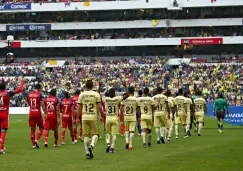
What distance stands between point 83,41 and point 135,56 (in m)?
6.82

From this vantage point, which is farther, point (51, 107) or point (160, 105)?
point (160, 105)

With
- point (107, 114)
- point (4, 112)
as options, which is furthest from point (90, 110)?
point (4, 112)

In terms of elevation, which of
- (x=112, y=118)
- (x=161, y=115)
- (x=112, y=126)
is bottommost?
(x=161, y=115)

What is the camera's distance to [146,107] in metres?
27.9

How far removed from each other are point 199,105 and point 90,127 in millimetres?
15209

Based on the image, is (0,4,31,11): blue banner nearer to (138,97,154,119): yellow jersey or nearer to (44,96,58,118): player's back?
(44,96,58,118): player's back

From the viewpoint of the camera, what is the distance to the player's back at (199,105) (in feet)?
120

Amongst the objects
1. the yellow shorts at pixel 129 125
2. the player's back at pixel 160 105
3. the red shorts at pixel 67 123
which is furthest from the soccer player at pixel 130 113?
the red shorts at pixel 67 123

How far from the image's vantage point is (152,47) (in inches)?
3745

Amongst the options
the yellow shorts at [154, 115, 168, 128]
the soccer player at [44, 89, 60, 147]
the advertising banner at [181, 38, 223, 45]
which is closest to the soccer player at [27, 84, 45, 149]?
the soccer player at [44, 89, 60, 147]

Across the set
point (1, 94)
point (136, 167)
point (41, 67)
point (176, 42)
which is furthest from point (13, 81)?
point (136, 167)

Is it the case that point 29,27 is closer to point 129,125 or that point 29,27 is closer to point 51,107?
point 51,107

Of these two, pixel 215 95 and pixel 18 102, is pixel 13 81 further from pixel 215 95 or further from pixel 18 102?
pixel 215 95

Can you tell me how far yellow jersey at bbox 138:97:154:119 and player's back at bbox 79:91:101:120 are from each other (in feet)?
18.8
